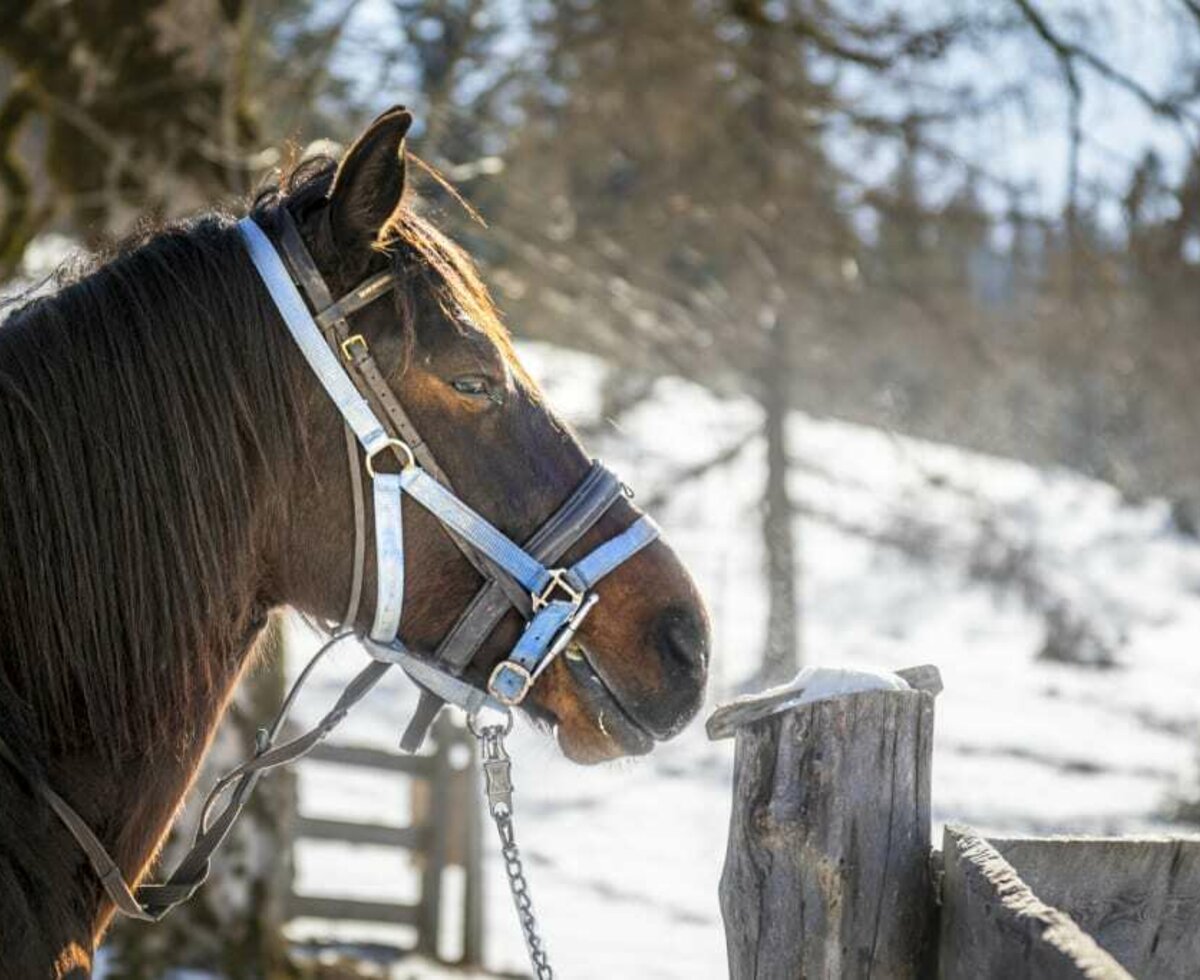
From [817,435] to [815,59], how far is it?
16.9 metres

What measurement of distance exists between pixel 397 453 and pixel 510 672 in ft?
1.33

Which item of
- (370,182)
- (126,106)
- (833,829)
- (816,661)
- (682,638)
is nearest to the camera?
(833,829)

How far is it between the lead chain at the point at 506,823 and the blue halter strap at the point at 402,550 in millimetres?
97

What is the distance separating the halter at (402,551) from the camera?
2311 millimetres

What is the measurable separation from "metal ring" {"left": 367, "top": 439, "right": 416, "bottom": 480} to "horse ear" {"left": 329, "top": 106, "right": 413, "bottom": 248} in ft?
1.08

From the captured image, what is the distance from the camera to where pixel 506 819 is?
2424 mm

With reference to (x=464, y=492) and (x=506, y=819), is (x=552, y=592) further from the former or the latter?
(x=506, y=819)

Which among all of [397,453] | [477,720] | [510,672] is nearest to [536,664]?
[510,672]

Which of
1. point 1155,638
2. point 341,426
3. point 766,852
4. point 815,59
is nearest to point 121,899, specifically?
point 341,426

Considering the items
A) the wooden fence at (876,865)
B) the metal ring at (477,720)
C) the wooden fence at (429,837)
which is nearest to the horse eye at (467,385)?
the metal ring at (477,720)

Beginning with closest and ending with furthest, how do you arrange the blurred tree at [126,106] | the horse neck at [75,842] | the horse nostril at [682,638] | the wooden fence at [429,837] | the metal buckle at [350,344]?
the horse neck at [75,842], the metal buckle at [350,344], the horse nostril at [682,638], the blurred tree at [126,106], the wooden fence at [429,837]

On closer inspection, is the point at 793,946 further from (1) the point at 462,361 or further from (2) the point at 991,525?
(2) the point at 991,525

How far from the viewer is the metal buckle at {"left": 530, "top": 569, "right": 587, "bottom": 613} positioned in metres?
2.37

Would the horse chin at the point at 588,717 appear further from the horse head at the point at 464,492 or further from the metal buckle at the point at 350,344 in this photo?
the metal buckle at the point at 350,344
